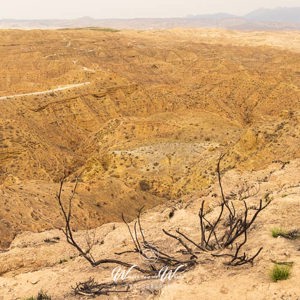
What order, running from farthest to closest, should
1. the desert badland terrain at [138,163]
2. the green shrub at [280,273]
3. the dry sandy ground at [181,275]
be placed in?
1. the desert badland terrain at [138,163]
2. the dry sandy ground at [181,275]
3. the green shrub at [280,273]

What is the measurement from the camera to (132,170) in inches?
1155

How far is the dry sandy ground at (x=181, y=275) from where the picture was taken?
715cm

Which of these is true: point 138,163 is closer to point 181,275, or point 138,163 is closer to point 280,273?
point 181,275

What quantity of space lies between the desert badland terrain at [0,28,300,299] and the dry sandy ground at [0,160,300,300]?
0.03 metres

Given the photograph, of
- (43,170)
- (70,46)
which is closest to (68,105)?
(43,170)

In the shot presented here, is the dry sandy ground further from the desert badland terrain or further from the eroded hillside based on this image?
the eroded hillside

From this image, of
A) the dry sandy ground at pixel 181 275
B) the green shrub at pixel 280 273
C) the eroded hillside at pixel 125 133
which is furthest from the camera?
the eroded hillside at pixel 125 133

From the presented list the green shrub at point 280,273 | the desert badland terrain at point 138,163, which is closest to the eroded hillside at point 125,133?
the desert badland terrain at point 138,163

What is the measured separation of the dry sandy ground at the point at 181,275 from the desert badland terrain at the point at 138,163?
0.10ft

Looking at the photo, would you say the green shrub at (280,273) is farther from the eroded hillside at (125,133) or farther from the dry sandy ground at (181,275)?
the eroded hillside at (125,133)

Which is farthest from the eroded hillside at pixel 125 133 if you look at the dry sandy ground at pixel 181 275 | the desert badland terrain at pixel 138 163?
the dry sandy ground at pixel 181 275

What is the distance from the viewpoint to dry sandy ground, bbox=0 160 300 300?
715 cm

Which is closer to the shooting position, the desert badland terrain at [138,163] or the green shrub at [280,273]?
the green shrub at [280,273]

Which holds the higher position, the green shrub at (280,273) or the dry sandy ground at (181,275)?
the green shrub at (280,273)
